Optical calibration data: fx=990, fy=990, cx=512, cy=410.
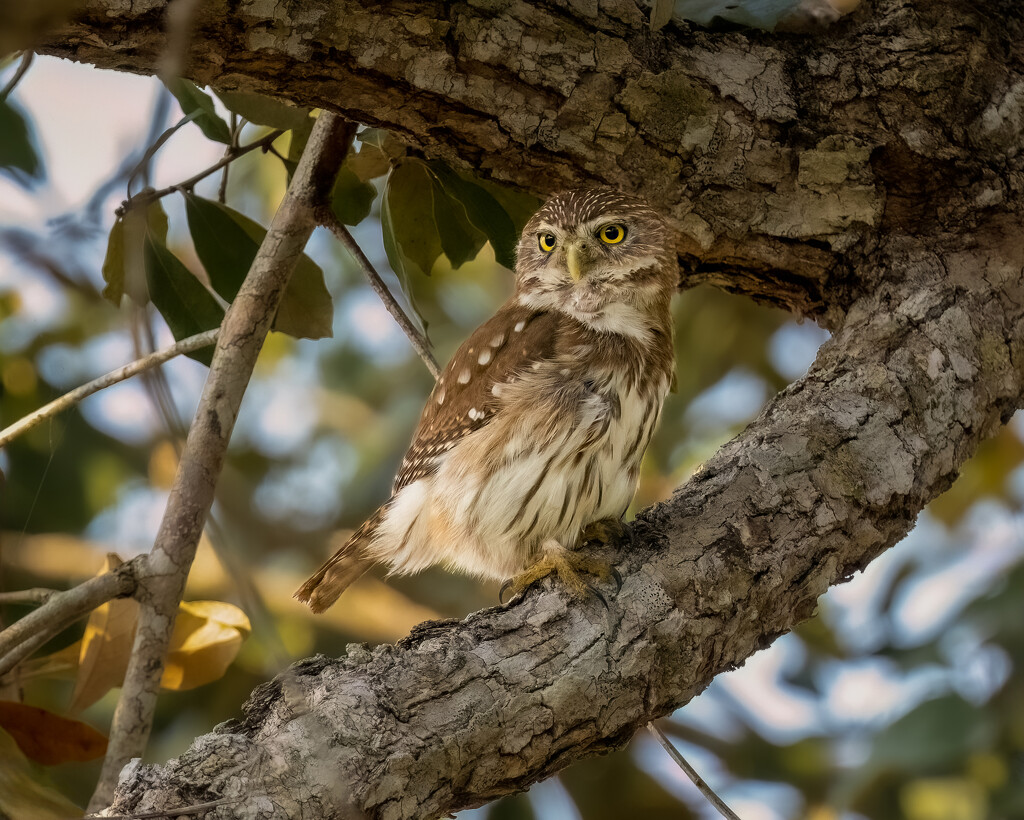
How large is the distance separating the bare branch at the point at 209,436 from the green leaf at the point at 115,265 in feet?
1.37

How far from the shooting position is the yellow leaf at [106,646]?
281 centimetres

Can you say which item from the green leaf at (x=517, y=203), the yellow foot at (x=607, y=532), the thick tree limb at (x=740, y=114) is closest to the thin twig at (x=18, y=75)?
the thick tree limb at (x=740, y=114)

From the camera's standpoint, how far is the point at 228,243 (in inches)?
134

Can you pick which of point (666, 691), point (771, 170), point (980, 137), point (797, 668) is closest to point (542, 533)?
point (666, 691)

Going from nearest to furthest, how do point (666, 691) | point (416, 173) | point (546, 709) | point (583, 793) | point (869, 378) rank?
point (546, 709) → point (666, 691) → point (869, 378) → point (416, 173) → point (583, 793)

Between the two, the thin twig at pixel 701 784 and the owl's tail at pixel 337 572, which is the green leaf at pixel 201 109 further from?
the thin twig at pixel 701 784

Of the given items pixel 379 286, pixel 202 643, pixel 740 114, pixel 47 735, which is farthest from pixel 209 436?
pixel 740 114

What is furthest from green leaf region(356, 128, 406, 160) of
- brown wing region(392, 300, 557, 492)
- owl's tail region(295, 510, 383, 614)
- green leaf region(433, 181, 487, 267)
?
owl's tail region(295, 510, 383, 614)

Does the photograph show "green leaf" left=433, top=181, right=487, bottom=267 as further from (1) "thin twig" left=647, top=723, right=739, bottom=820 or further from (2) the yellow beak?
(1) "thin twig" left=647, top=723, right=739, bottom=820

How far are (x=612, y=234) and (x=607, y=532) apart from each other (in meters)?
1.14

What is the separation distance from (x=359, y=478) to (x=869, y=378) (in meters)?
3.60

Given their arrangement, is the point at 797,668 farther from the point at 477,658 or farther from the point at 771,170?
the point at 477,658

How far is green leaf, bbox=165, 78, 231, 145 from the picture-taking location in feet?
9.76

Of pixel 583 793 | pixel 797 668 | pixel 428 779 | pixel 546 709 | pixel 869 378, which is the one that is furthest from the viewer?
pixel 797 668
